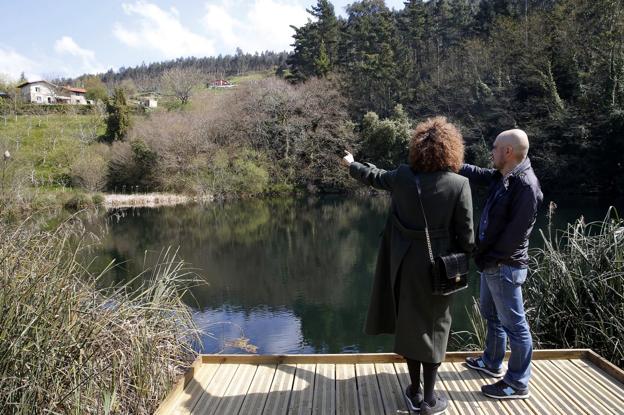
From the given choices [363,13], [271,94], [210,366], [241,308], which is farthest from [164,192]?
[210,366]

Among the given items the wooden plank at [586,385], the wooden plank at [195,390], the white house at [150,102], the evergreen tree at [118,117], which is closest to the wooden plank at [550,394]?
the wooden plank at [586,385]

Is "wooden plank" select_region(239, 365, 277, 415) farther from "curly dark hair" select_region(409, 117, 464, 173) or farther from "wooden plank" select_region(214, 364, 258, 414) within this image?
"curly dark hair" select_region(409, 117, 464, 173)

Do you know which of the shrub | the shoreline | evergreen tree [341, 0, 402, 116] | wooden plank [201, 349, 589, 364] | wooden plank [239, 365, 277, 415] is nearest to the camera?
wooden plank [239, 365, 277, 415]

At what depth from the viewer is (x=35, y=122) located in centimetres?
3153

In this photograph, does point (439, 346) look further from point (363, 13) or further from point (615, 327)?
point (363, 13)

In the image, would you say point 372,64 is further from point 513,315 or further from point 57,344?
point 57,344

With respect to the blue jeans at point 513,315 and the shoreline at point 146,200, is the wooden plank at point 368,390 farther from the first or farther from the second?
the shoreline at point 146,200

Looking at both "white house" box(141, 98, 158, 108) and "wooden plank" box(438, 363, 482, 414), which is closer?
"wooden plank" box(438, 363, 482, 414)

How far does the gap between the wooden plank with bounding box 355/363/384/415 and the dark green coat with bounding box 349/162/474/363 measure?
13.5 inches

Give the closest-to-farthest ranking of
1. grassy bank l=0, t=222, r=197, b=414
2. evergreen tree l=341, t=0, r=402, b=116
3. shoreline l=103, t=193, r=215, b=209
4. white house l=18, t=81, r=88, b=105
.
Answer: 1. grassy bank l=0, t=222, r=197, b=414
2. shoreline l=103, t=193, r=215, b=209
3. evergreen tree l=341, t=0, r=402, b=116
4. white house l=18, t=81, r=88, b=105

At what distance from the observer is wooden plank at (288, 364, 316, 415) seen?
7.24ft

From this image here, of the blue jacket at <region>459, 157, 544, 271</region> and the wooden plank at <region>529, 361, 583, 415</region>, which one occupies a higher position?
the blue jacket at <region>459, 157, 544, 271</region>

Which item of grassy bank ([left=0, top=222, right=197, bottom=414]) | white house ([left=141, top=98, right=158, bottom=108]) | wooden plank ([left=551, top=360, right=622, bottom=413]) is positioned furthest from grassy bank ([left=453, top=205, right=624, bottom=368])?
white house ([left=141, top=98, right=158, bottom=108])

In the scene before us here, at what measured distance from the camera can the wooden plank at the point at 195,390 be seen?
2.23 meters
